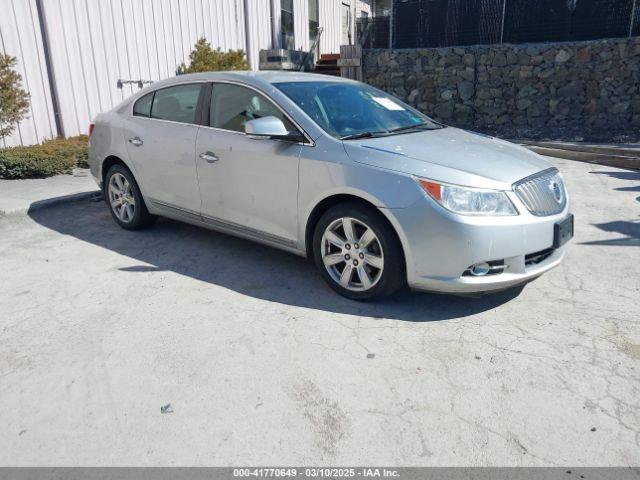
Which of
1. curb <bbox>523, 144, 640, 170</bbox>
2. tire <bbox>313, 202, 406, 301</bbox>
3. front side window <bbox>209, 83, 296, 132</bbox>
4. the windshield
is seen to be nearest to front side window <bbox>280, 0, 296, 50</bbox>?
curb <bbox>523, 144, 640, 170</bbox>

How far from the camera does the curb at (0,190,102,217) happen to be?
6161mm

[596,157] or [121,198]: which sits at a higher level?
[121,198]

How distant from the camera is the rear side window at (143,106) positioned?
5.20 m

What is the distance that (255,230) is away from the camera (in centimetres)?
430

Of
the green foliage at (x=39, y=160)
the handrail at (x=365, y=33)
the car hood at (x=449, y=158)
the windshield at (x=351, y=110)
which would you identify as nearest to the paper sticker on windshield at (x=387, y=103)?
the windshield at (x=351, y=110)

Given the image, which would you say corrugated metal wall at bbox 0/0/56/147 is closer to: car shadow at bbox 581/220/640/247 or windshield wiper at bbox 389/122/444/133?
windshield wiper at bbox 389/122/444/133

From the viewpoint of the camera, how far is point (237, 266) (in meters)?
4.57

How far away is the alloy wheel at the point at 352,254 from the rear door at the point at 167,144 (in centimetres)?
150

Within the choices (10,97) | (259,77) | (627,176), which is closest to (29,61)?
(10,97)

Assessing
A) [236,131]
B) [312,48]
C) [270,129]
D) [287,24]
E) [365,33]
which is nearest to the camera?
[270,129]

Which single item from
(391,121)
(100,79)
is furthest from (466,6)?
(391,121)

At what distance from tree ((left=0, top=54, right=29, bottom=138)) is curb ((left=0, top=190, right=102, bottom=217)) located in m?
2.20

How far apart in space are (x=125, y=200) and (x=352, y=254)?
2961mm

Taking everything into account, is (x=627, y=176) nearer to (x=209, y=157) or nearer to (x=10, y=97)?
(x=209, y=157)
